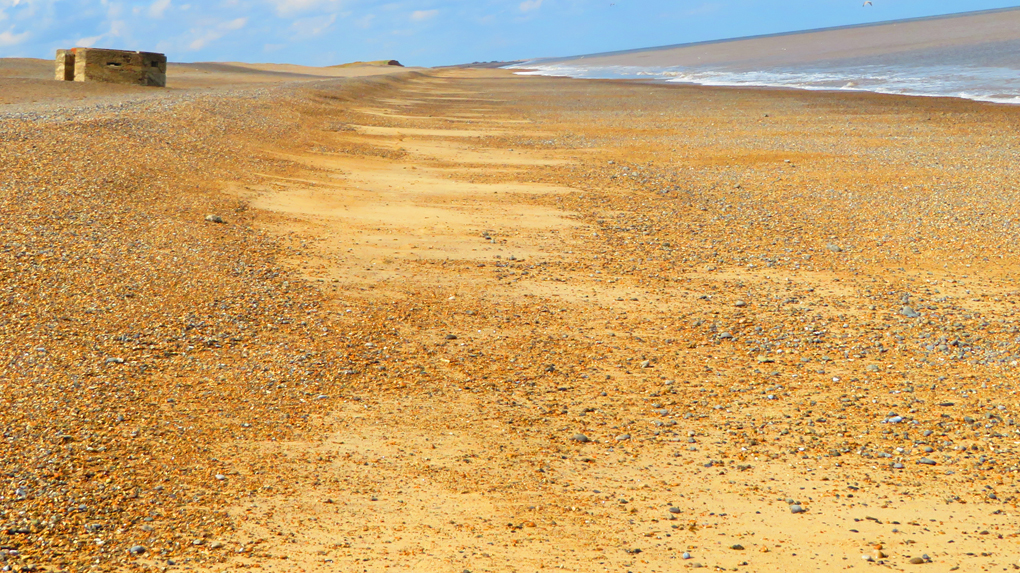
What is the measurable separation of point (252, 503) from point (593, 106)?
26167 mm

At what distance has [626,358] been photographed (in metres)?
5.97

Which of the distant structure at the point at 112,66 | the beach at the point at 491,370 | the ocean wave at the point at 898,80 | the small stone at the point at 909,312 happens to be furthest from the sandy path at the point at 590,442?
the ocean wave at the point at 898,80

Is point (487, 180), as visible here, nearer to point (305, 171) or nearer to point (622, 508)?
point (305, 171)

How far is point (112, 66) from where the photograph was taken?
2575 cm

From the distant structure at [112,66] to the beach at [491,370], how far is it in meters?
15.2

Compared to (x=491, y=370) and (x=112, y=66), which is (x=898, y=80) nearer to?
(x=112, y=66)

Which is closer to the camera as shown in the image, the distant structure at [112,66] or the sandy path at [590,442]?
the sandy path at [590,442]

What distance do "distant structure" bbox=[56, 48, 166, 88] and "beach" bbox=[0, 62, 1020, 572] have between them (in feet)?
49.8

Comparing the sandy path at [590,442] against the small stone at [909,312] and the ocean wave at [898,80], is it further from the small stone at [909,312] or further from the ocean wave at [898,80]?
the ocean wave at [898,80]

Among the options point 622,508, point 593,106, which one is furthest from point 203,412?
point 593,106

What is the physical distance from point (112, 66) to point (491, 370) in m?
24.3

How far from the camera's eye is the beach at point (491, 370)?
149 inches

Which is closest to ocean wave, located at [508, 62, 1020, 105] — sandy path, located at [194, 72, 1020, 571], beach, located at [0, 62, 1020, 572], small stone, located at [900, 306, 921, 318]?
beach, located at [0, 62, 1020, 572]

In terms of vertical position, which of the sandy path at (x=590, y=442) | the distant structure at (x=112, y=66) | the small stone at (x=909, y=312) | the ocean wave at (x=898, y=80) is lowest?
the sandy path at (x=590, y=442)
